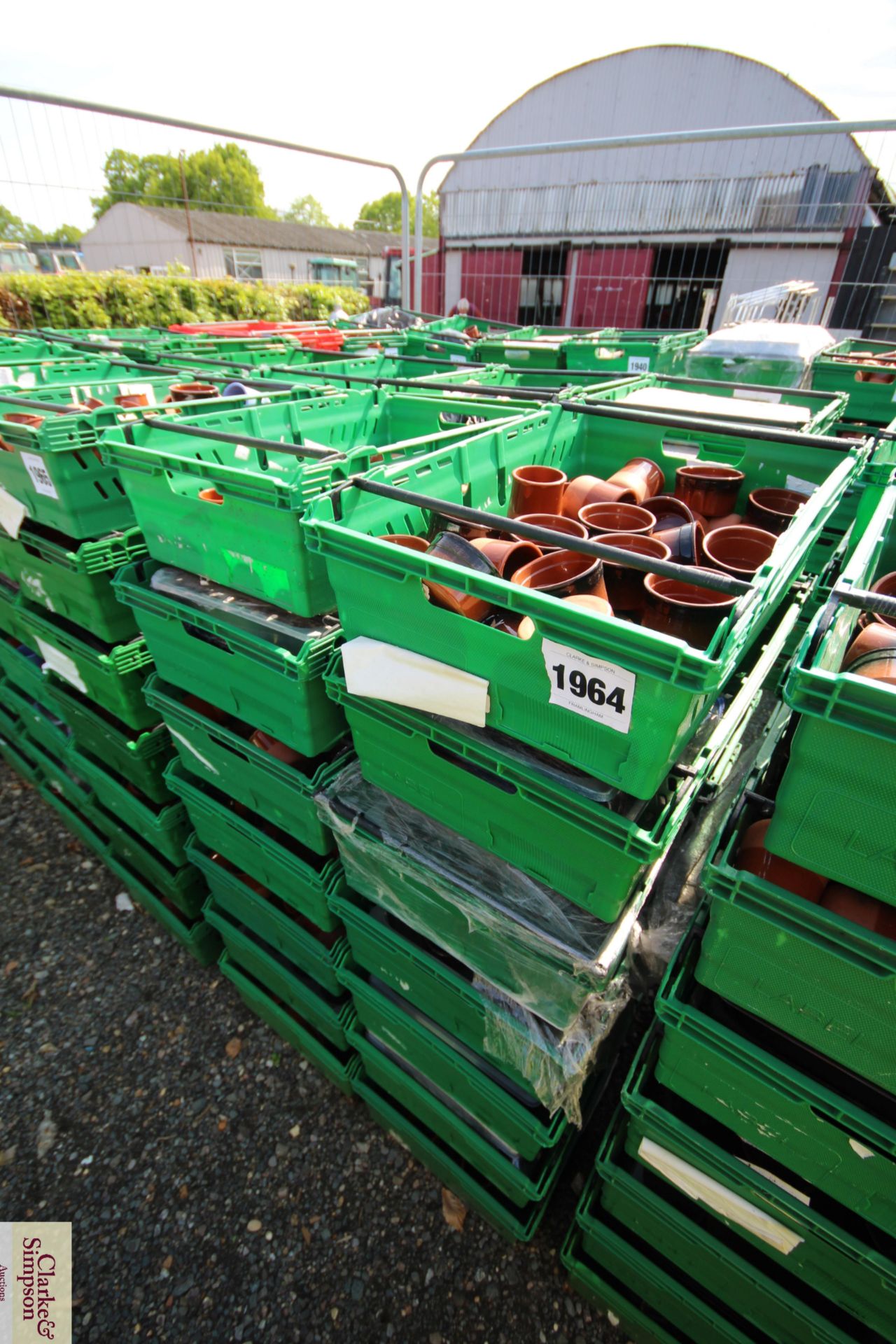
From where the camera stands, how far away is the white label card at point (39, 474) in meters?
2.05

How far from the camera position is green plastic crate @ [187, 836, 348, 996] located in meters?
2.09

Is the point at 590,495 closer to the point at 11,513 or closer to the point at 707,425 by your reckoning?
the point at 707,425

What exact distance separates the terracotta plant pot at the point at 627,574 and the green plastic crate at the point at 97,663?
166cm

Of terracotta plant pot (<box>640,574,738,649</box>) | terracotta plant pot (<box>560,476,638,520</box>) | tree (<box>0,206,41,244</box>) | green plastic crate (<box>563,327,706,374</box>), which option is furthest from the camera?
tree (<box>0,206,41,244</box>)

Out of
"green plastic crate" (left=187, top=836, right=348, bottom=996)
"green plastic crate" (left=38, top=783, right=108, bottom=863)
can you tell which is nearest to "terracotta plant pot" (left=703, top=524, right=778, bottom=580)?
"green plastic crate" (left=187, top=836, right=348, bottom=996)

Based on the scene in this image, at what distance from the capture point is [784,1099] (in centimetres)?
118

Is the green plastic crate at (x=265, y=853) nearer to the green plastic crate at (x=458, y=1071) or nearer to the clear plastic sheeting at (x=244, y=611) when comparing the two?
the green plastic crate at (x=458, y=1071)

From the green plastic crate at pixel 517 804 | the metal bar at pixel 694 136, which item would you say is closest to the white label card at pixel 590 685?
the green plastic crate at pixel 517 804

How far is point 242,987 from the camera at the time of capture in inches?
99.7

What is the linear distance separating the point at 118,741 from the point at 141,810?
0.31m

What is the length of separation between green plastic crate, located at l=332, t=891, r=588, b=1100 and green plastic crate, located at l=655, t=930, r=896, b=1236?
300mm

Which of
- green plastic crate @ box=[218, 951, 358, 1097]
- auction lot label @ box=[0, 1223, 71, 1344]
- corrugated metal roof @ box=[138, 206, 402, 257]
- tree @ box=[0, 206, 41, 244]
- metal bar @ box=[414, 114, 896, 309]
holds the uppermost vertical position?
corrugated metal roof @ box=[138, 206, 402, 257]

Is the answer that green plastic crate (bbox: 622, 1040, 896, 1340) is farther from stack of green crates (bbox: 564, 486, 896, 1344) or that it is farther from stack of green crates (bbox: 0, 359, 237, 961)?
stack of green crates (bbox: 0, 359, 237, 961)

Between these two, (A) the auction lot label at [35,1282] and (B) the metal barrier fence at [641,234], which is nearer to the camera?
(A) the auction lot label at [35,1282]
